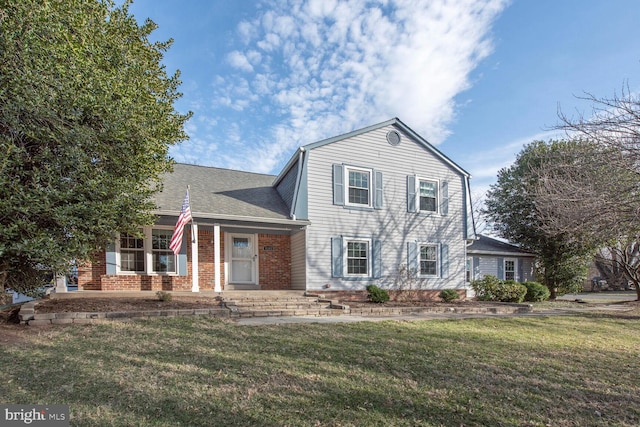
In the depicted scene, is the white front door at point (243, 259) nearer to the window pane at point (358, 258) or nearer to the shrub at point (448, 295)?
the window pane at point (358, 258)

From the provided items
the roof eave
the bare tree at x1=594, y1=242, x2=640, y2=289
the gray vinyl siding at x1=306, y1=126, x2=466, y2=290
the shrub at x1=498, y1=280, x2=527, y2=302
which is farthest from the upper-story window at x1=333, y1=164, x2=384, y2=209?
the bare tree at x1=594, y1=242, x2=640, y2=289

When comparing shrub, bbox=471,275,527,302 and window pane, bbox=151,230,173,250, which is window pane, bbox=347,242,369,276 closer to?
shrub, bbox=471,275,527,302

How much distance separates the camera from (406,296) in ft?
43.0

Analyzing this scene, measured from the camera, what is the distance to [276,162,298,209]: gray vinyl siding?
12992 mm

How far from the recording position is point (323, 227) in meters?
12.4

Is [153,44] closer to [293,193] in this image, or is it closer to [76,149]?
[76,149]

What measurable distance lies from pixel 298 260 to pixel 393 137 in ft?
19.8

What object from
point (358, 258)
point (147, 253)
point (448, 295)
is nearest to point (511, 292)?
point (448, 295)

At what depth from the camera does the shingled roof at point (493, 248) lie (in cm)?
1770

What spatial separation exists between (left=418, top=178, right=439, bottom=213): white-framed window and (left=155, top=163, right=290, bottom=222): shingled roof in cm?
545

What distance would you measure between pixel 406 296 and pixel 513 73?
8.04 meters

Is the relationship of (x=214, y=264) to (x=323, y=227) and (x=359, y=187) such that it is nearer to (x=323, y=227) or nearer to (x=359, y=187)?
(x=323, y=227)

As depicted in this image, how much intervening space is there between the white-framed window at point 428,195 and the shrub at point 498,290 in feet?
11.8

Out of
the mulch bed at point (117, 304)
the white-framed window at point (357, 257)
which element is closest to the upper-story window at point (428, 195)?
the white-framed window at point (357, 257)
